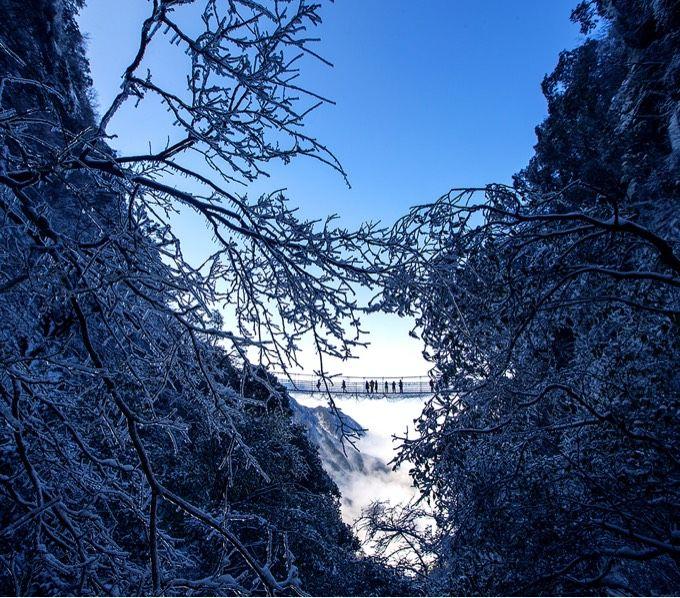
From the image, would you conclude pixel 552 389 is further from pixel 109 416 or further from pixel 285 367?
pixel 109 416

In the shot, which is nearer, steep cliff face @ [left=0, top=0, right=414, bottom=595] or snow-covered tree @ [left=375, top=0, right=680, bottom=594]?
steep cliff face @ [left=0, top=0, right=414, bottom=595]

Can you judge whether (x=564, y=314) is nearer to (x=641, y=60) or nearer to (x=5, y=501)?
(x=5, y=501)

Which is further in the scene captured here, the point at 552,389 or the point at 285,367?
the point at 552,389

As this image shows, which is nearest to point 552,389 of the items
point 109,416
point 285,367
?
point 285,367

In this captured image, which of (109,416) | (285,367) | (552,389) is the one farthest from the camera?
(109,416)

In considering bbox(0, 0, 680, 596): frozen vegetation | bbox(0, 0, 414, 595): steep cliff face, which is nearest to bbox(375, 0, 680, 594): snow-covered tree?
bbox(0, 0, 680, 596): frozen vegetation

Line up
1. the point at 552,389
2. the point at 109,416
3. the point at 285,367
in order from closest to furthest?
the point at 285,367 → the point at 552,389 → the point at 109,416

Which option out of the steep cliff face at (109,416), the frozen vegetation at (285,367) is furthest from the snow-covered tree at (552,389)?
the steep cliff face at (109,416)

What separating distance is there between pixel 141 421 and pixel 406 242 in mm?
1788

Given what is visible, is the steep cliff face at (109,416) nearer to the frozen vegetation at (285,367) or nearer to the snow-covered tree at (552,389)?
the frozen vegetation at (285,367)

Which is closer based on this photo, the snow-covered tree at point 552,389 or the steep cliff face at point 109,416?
the steep cliff face at point 109,416

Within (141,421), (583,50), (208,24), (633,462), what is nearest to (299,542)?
(633,462)

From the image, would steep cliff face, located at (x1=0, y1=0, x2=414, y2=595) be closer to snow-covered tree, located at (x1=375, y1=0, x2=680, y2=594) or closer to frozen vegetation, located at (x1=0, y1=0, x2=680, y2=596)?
frozen vegetation, located at (x1=0, y1=0, x2=680, y2=596)

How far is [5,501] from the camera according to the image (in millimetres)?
3352
